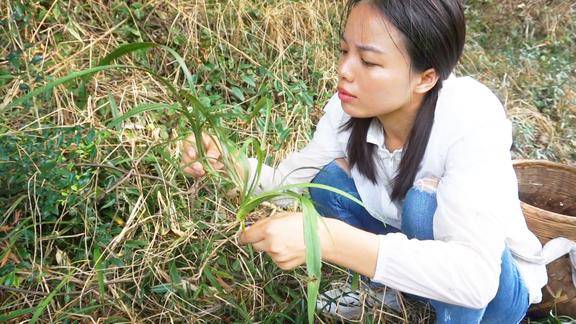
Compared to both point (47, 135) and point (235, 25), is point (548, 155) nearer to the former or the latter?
point (235, 25)

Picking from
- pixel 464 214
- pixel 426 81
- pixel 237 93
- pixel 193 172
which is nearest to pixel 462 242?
pixel 464 214

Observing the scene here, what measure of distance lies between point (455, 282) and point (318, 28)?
65.3 inches

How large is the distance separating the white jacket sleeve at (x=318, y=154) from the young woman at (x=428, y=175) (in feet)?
0.31

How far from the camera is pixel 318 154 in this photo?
1.54 meters

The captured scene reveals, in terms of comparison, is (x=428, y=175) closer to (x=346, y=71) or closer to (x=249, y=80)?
(x=346, y=71)

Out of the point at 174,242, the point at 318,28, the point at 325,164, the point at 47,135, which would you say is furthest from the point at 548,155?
the point at 47,135

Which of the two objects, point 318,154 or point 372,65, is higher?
point 372,65

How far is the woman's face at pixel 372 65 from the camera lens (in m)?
1.17

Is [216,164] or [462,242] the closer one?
[462,242]

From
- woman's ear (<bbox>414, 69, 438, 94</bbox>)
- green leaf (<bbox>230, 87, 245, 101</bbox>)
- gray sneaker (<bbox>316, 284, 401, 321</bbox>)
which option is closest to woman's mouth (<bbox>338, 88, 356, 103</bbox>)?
woman's ear (<bbox>414, 69, 438, 94</bbox>)

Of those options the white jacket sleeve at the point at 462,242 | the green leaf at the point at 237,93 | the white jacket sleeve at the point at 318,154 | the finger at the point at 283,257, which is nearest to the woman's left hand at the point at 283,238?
the finger at the point at 283,257

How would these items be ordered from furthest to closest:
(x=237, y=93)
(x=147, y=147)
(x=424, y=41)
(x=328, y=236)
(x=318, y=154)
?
1. (x=237, y=93)
2. (x=147, y=147)
3. (x=318, y=154)
4. (x=424, y=41)
5. (x=328, y=236)

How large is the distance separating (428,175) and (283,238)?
0.46m

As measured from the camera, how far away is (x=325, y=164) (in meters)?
1.56
